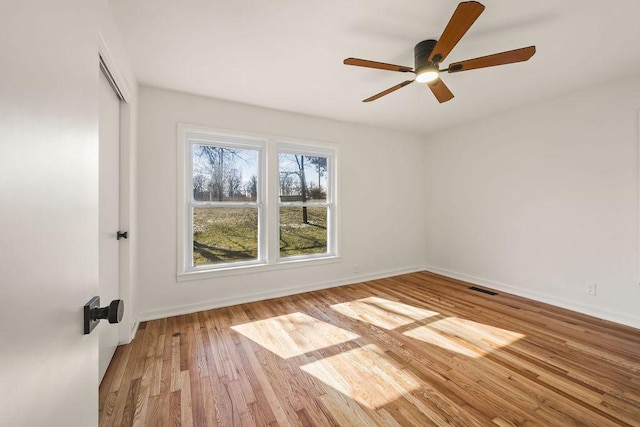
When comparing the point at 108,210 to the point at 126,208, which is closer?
the point at 108,210

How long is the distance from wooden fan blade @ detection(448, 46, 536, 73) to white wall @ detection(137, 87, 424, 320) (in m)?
2.26

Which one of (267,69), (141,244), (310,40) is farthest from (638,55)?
(141,244)

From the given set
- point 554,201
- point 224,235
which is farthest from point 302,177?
point 554,201

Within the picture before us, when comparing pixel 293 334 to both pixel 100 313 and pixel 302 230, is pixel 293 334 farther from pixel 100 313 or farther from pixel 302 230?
pixel 100 313

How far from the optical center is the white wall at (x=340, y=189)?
2965 mm

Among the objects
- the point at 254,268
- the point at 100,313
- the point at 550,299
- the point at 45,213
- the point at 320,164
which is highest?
the point at 320,164

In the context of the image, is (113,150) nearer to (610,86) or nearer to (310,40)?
(310,40)

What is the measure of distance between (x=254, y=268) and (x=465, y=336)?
98.0 inches

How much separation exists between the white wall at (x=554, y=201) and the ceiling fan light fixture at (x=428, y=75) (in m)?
2.29

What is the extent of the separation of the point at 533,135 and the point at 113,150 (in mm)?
A: 4775

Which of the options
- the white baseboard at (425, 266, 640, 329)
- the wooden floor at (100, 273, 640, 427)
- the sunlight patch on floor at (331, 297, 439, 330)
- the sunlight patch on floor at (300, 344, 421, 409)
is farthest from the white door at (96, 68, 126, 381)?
the white baseboard at (425, 266, 640, 329)

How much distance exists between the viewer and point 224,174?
3.46 meters

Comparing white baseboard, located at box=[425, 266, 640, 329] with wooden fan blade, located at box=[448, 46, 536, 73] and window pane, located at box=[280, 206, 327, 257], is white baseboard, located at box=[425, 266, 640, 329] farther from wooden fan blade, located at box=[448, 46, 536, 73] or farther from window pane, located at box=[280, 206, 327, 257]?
wooden fan blade, located at box=[448, 46, 536, 73]

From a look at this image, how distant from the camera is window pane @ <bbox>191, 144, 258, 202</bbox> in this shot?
3.32 m
